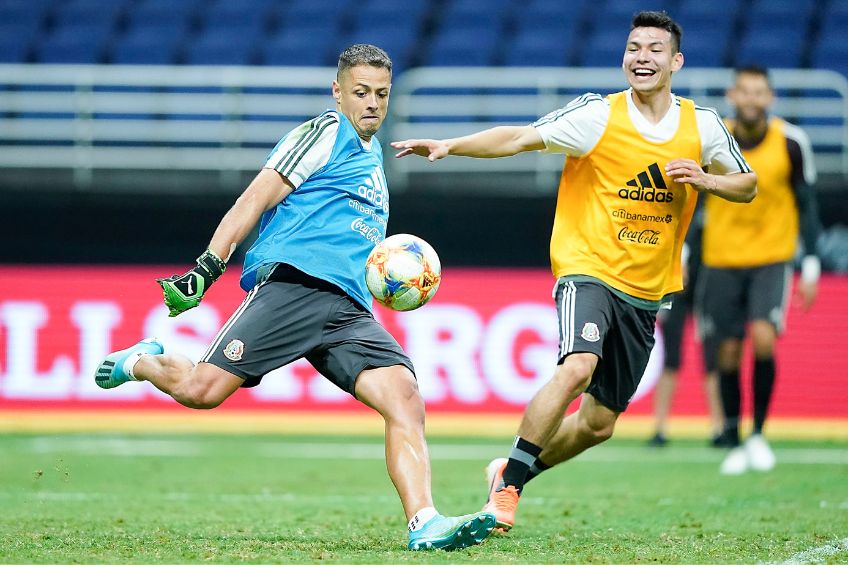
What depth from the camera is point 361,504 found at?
25.4 feet

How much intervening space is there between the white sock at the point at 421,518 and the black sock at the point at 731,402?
5227mm

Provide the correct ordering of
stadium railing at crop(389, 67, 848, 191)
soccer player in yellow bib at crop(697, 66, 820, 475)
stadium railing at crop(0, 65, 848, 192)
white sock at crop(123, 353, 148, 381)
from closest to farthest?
white sock at crop(123, 353, 148, 381), soccer player in yellow bib at crop(697, 66, 820, 475), stadium railing at crop(389, 67, 848, 191), stadium railing at crop(0, 65, 848, 192)

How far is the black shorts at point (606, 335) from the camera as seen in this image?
6.18 metres

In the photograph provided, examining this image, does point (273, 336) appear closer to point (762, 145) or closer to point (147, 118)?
point (762, 145)

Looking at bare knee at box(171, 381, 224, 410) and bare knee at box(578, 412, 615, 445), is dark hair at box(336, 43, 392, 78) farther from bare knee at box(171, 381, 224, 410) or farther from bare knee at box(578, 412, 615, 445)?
bare knee at box(578, 412, 615, 445)

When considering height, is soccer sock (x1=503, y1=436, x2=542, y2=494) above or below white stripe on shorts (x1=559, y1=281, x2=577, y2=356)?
below

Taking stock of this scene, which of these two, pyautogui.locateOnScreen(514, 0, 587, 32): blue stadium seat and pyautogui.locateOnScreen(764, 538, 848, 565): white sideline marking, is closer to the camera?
pyautogui.locateOnScreen(764, 538, 848, 565): white sideline marking

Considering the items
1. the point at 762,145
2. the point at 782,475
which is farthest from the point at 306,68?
the point at 782,475

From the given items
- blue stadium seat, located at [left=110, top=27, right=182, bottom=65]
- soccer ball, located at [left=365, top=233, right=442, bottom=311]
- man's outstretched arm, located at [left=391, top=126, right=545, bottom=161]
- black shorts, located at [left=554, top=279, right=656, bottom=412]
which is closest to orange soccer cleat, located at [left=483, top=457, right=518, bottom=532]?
black shorts, located at [left=554, top=279, right=656, bottom=412]

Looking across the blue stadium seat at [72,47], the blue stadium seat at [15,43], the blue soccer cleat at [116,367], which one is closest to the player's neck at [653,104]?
the blue soccer cleat at [116,367]

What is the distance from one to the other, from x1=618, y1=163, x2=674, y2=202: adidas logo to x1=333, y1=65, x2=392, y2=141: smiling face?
130 cm

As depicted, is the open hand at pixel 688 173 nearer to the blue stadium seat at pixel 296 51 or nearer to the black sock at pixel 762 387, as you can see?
the black sock at pixel 762 387

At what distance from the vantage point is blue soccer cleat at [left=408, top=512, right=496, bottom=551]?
5379 millimetres

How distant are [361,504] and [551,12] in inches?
463
